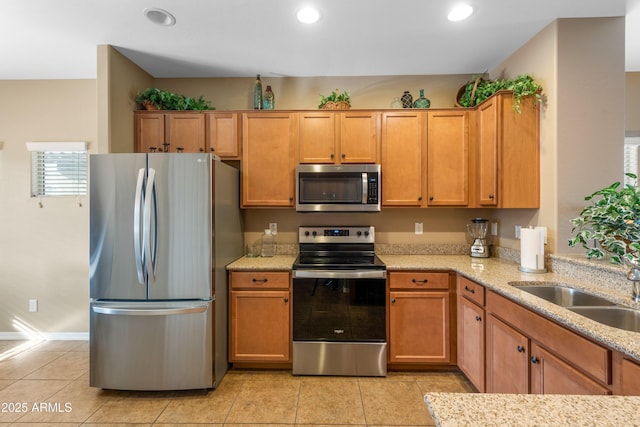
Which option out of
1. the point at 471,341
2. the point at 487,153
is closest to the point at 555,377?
the point at 471,341

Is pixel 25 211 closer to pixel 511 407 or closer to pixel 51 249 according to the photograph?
pixel 51 249

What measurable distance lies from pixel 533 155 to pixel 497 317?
4.33 ft

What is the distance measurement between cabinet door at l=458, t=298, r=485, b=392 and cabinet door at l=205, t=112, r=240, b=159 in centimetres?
239

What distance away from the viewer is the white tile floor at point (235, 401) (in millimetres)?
2020

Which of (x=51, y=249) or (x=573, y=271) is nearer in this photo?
(x=573, y=271)

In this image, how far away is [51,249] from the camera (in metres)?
3.20

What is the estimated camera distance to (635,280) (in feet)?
5.10

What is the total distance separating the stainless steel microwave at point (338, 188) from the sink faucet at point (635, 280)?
1.67m

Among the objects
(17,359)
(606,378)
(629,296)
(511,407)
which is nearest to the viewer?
(511,407)

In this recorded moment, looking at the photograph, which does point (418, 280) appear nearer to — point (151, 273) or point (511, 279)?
point (511, 279)

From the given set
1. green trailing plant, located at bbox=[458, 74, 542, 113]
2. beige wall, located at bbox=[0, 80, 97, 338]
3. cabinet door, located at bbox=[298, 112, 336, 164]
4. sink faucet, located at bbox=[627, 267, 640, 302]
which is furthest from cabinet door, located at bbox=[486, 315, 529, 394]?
beige wall, located at bbox=[0, 80, 97, 338]

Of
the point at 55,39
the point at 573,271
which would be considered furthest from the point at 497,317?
the point at 55,39

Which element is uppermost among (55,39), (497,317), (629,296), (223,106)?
(55,39)

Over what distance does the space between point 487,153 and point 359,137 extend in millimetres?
1116
